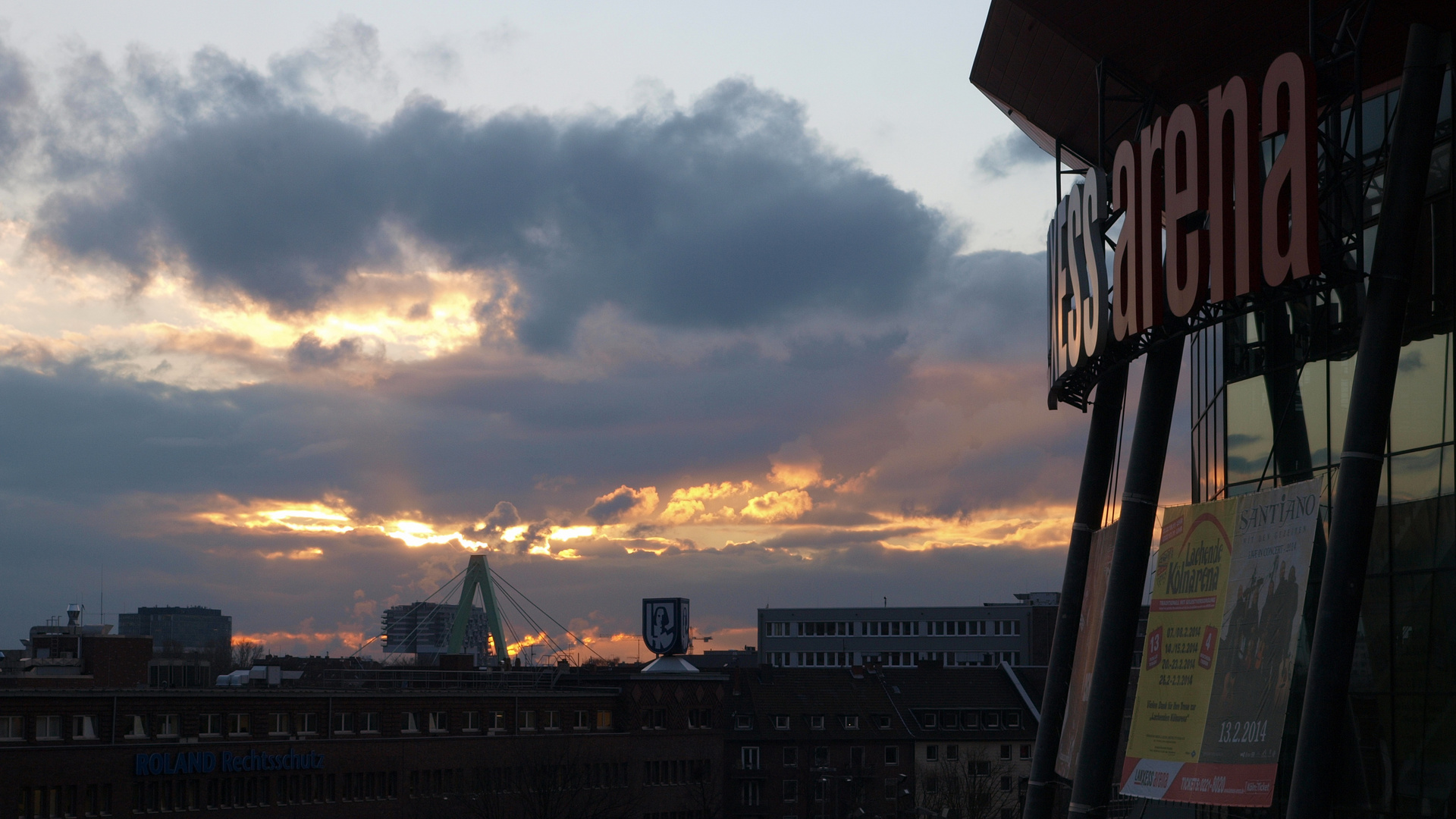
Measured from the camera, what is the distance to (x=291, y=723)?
8850 centimetres

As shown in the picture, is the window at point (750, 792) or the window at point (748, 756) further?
the window at point (748, 756)

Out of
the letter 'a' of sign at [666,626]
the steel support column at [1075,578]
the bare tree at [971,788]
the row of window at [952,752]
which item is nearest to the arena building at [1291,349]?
the steel support column at [1075,578]

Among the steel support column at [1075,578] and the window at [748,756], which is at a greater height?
the steel support column at [1075,578]

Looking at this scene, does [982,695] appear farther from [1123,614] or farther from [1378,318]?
[1378,318]

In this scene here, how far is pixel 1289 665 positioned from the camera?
28969 millimetres

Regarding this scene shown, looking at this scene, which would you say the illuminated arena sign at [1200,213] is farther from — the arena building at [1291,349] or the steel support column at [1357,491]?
the steel support column at [1357,491]

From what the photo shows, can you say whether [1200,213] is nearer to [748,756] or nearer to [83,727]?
[83,727]

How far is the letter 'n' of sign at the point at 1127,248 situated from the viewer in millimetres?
34719

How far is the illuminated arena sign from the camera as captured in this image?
28.4 meters

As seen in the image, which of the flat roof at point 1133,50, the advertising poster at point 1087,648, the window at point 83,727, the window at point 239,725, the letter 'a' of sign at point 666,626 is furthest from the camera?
the letter 'a' of sign at point 666,626

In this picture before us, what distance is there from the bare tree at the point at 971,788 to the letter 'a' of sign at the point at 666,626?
2621cm

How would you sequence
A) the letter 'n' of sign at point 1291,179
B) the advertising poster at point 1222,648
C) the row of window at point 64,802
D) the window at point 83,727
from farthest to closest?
the window at point 83,727 → the row of window at point 64,802 → the advertising poster at point 1222,648 → the letter 'n' of sign at point 1291,179

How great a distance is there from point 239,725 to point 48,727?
12.9 m

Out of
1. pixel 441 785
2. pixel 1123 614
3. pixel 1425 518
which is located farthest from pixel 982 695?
pixel 1425 518
